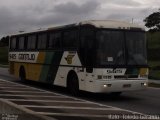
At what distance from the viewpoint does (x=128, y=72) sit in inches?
714

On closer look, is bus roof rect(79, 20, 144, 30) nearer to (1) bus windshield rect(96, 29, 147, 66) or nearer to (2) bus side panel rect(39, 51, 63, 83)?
(1) bus windshield rect(96, 29, 147, 66)

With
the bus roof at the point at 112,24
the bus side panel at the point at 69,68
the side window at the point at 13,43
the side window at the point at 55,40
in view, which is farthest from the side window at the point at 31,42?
the bus roof at the point at 112,24

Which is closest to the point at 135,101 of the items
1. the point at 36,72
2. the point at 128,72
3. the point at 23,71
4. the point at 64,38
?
the point at 128,72

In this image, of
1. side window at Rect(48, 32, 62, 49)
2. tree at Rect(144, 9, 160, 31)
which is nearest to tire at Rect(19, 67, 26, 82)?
side window at Rect(48, 32, 62, 49)

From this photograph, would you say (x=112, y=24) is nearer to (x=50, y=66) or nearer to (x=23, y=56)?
(x=50, y=66)

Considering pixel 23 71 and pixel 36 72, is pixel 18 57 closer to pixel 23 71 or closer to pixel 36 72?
pixel 23 71

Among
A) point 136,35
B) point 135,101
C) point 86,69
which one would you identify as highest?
point 136,35

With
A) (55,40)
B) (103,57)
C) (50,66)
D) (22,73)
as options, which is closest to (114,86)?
(103,57)

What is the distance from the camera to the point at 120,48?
18.1 metres

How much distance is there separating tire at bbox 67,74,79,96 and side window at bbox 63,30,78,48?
4.09ft

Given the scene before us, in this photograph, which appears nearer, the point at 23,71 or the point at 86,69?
the point at 86,69

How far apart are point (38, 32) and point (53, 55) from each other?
2.51 m

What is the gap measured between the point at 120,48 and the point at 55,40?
4.31 metres

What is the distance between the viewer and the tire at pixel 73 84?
19297 millimetres
